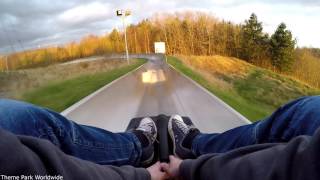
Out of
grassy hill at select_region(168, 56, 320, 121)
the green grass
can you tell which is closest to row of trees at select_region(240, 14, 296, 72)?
grassy hill at select_region(168, 56, 320, 121)

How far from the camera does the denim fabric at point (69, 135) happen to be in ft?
5.61

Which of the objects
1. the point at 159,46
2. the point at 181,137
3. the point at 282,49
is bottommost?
the point at 282,49

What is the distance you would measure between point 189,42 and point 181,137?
13.4 metres

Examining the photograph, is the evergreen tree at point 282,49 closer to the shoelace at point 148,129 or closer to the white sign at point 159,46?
the white sign at point 159,46

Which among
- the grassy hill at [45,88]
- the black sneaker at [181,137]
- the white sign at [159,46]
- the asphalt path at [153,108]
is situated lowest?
the grassy hill at [45,88]

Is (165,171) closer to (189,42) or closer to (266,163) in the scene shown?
(266,163)

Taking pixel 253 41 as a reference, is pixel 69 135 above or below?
above

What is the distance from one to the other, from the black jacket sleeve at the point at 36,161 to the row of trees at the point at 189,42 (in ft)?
39.3

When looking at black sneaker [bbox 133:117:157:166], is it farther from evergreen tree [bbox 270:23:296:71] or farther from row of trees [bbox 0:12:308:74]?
evergreen tree [bbox 270:23:296:71]

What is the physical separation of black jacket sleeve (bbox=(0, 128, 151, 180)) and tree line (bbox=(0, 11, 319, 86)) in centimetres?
1191

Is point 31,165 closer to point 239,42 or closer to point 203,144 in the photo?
point 203,144

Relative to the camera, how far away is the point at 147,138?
9.12 ft

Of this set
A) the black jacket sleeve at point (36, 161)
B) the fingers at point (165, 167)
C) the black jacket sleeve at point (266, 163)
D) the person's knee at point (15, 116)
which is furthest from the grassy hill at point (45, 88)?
the black jacket sleeve at point (36, 161)

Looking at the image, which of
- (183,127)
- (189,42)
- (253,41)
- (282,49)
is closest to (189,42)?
(189,42)
